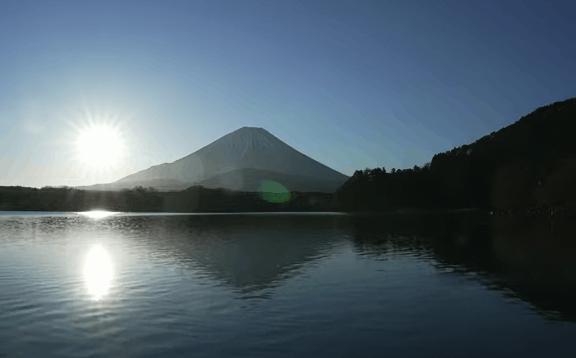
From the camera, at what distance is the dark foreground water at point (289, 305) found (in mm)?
19109

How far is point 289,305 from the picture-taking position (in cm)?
2634

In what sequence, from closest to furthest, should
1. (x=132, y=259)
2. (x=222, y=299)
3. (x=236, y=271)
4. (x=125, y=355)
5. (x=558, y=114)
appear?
1. (x=125, y=355)
2. (x=222, y=299)
3. (x=236, y=271)
4. (x=132, y=259)
5. (x=558, y=114)

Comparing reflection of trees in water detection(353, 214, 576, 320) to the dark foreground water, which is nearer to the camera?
the dark foreground water

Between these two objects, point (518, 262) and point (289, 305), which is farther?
point (518, 262)

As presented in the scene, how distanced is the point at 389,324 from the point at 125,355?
1166 cm

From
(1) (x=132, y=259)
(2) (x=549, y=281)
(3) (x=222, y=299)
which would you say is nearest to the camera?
(3) (x=222, y=299)

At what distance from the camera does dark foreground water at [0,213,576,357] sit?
19.1m

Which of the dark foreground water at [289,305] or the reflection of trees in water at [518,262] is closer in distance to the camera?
the dark foreground water at [289,305]

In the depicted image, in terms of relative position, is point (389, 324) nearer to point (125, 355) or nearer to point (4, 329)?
point (125, 355)

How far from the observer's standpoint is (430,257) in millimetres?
50156

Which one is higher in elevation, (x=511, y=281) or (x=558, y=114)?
(x=558, y=114)

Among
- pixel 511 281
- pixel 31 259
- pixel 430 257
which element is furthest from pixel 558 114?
pixel 31 259

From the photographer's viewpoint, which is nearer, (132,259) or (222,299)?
(222,299)

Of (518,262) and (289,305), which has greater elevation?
(518,262)
